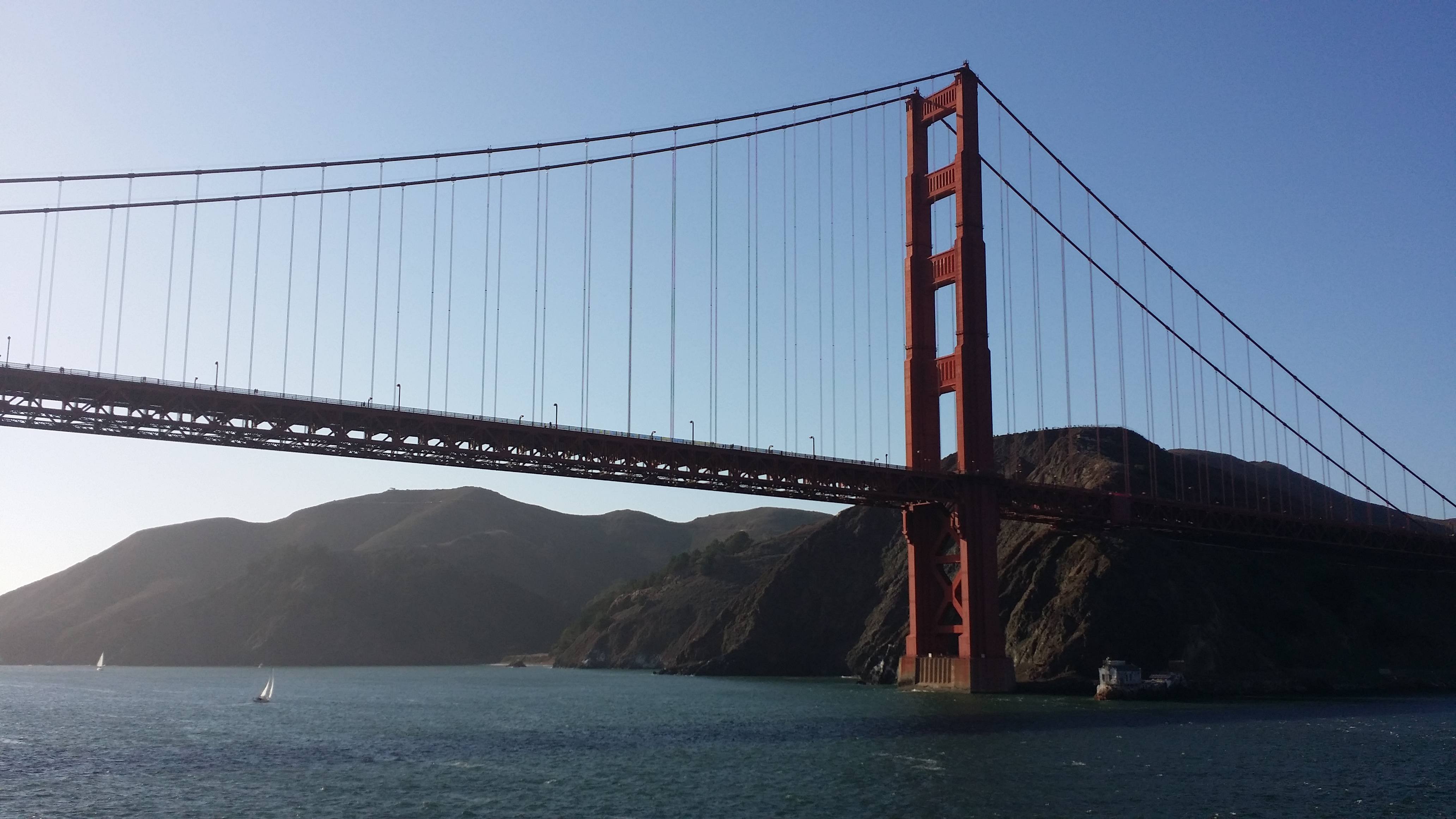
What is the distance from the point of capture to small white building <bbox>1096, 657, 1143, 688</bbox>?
7225 centimetres

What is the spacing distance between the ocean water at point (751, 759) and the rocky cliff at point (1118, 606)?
9910 millimetres

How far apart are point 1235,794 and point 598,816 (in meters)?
17.6

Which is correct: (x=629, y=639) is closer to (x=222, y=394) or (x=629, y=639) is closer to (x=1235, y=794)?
(x=222, y=394)

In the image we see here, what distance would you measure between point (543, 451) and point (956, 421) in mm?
26229

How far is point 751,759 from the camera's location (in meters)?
42.2

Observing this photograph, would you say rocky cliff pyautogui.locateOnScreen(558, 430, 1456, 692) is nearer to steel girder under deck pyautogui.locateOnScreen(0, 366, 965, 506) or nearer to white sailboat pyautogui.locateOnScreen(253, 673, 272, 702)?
steel girder under deck pyautogui.locateOnScreen(0, 366, 965, 506)

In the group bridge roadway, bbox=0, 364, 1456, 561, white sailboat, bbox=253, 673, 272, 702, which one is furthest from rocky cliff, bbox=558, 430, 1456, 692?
white sailboat, bbox=253, 673, 272, 702

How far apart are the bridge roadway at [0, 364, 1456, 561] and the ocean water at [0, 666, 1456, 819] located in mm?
12963

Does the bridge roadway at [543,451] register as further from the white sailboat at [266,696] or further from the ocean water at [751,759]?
the white sailboat at [266,696]

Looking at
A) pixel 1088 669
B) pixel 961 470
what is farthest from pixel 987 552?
→ pixel 1088 669

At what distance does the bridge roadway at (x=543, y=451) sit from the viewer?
57.6 meters

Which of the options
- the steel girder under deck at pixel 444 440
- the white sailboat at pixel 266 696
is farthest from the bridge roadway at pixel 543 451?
the white sailboat at pixel 266 696

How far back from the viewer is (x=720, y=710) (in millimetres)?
67375

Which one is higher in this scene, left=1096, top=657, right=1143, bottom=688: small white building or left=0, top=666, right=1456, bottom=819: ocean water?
left=1096, top=657, right=1143, bottom=688: small white building
